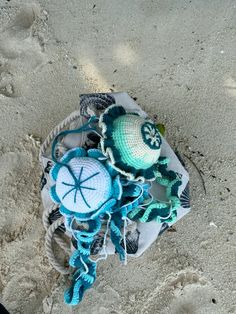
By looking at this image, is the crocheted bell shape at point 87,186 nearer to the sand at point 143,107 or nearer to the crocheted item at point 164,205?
the crocheted item at point 164,205

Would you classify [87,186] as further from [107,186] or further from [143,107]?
[143,107]

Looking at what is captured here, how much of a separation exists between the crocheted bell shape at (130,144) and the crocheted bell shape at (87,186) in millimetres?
33

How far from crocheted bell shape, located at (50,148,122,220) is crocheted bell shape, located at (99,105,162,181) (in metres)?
0.03

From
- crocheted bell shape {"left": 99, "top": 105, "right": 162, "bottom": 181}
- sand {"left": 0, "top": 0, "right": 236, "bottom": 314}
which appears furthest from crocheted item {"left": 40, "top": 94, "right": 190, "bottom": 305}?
sand {"left": 0, "top": 0, "right": 236, "bottom": 314}

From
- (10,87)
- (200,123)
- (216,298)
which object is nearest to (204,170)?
(200,123)

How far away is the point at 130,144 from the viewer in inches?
47.7

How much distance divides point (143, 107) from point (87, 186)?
0.65 meters

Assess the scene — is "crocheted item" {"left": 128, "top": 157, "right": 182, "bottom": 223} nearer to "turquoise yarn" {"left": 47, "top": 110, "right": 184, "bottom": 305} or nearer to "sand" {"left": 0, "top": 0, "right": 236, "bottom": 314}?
"turquoise yarn" {"left": 47, "top": 110, "right": 184, "bottom": 305}

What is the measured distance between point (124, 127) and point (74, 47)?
670 mm

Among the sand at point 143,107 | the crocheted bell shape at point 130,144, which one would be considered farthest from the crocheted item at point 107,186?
the sand at point 143,107

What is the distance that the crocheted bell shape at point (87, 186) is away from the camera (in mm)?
1200

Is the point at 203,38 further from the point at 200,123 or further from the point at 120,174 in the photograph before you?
the point at 120,174

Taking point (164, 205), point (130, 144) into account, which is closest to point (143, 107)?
point (164, 205)

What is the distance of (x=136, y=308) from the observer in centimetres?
164
